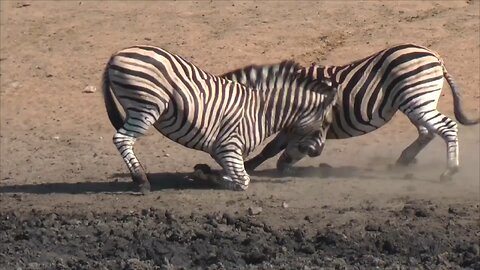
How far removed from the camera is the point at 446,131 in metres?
12.1

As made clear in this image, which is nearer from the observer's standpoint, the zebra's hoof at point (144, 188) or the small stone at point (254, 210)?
the small stone at point (254, 210)

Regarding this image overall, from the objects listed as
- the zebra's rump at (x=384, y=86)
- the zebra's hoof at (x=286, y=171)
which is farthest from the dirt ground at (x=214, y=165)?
the zebra's rump at (x=384, y=86)

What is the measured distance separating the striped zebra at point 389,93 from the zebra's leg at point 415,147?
106 millimetres

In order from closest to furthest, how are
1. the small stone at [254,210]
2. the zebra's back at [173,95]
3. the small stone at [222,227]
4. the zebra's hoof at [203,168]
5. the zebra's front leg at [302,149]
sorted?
the small stone at [222,227], the small stone at [254,210], the zebra's back at [173,95], the zebra's hoof at [203,168], the zebra's front leg at [302,149]

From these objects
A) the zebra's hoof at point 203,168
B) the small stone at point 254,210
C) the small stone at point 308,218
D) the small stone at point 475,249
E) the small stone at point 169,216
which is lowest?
the zebra's hoof at point 203,168

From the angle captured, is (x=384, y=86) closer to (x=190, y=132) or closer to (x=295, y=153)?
(x=295, y=153)

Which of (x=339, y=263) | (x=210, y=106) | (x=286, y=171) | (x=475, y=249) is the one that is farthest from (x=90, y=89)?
(x=475, y=249)

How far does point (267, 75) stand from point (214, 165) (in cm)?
134

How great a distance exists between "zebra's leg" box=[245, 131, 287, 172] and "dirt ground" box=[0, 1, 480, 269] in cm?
13

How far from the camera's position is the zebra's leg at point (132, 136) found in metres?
11.5

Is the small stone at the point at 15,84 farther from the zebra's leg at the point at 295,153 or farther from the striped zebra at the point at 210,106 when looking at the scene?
the zebra's leg at the point at 295,153

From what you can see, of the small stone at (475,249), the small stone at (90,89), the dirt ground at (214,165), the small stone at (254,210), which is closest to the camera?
the small stone at (475,249)

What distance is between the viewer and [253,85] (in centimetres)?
1211

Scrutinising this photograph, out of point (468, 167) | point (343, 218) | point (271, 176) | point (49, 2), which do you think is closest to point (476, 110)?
point (468, 167)
